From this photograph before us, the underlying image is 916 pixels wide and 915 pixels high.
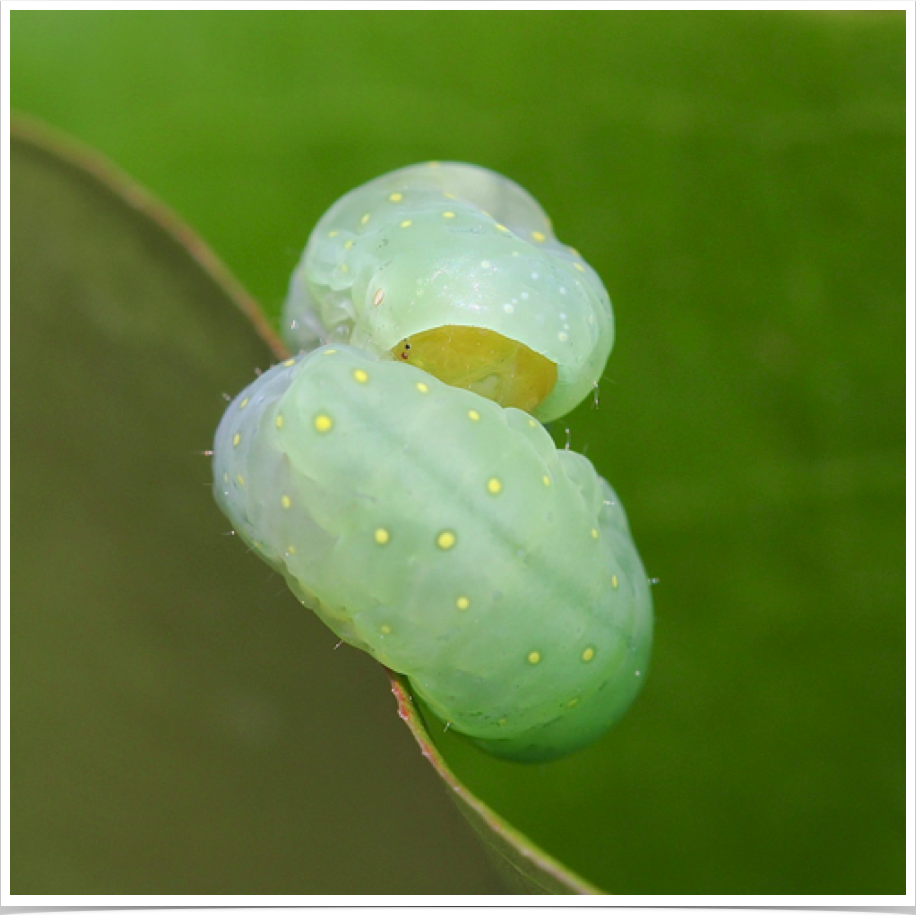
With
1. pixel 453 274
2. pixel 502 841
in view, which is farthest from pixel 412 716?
pixel 453 274

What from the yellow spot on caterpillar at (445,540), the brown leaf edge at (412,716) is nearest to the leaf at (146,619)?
the brown leaf edge at (412,716)

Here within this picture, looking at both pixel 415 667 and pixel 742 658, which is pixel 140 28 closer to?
pixel 415 667

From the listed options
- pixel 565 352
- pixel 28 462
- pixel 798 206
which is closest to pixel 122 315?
pixel 28 462

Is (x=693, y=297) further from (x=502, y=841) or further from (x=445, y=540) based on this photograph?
(x=502, y=841)

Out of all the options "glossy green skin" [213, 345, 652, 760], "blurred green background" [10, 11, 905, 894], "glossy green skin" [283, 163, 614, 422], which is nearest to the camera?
"glossy green skin" [213, 345, 652, 760]

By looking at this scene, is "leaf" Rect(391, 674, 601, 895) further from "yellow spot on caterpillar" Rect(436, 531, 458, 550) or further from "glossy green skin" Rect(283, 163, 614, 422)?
"glossy green skin" Rect(283, 163, 614, 422)

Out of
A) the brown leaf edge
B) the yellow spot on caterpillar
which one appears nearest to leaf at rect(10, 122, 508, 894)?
the brown leaf edge
